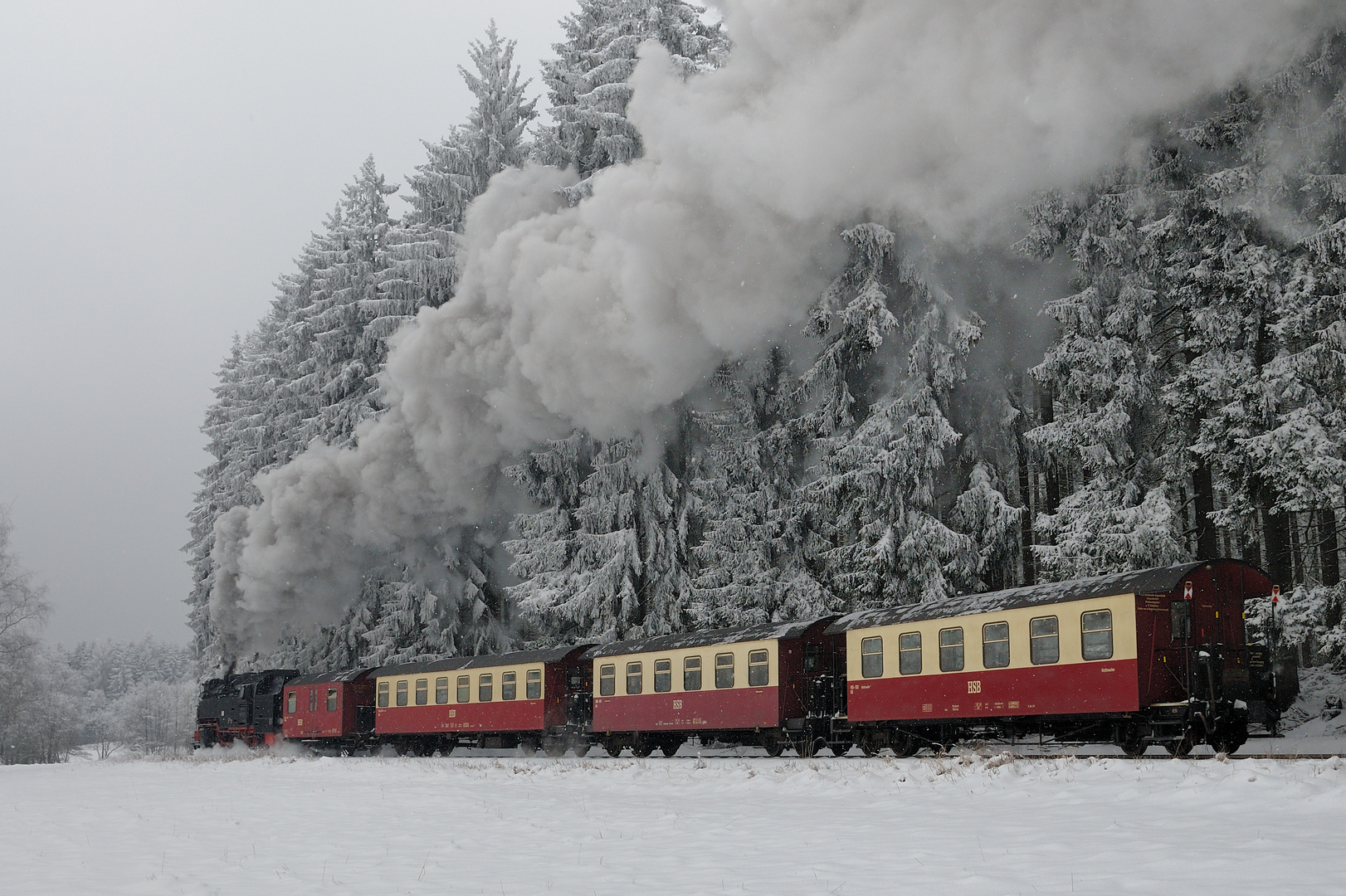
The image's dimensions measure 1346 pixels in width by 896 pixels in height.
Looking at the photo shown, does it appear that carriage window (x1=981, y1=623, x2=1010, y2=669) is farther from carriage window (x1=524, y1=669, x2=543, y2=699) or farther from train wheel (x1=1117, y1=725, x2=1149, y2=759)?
carriage window (x1=524, y1=669, x2=543, y2=699)

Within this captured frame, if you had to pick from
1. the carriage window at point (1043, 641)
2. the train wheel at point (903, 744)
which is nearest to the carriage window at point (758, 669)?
the train wheel at point (903, 744)

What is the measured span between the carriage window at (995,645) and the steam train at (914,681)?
0.03m

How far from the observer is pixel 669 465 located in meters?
33.2

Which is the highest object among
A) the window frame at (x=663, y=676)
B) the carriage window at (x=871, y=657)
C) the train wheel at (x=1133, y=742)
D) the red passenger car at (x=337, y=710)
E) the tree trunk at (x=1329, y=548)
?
the tree trunk at (x=1329, y=548)

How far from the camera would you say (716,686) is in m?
21.8

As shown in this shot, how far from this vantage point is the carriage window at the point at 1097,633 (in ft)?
50.5

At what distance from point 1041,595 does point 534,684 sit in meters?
12.7

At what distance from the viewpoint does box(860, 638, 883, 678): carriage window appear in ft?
62.3

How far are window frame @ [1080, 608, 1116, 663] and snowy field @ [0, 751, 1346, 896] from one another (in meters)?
2.17

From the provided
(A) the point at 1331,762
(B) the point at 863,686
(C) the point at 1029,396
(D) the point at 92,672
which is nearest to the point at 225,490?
(C) the point at 1029,396

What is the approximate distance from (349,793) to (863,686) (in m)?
8.14

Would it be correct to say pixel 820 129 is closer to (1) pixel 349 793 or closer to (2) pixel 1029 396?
(2) pixel 1029 396

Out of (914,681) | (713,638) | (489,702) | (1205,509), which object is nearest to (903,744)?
(914,681)

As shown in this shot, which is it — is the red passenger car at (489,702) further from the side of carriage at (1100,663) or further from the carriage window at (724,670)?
the side of carriage at (1100,663)
